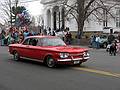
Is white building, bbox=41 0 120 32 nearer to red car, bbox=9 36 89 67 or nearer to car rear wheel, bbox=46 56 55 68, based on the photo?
red car, bbox=9 36 89 67

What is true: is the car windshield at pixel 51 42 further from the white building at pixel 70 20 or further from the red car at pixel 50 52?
the white building at pixel 70 20

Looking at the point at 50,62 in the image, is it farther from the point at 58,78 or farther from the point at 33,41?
the point at 58,78

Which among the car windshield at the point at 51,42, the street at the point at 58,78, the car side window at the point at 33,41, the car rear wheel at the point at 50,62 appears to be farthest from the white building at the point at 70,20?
the street at the point at 58,78

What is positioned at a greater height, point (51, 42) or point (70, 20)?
point (70, 20)

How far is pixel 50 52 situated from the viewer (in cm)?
1340

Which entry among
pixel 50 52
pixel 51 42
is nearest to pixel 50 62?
pixel 50 52

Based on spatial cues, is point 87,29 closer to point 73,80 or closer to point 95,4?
point 95,4

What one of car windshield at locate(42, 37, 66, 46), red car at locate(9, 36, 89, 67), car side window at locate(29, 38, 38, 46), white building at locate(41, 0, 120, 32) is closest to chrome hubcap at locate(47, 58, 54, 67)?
red car at locate(9, 36, 89, 67)

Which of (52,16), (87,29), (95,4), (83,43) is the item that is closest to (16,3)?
(52,16)

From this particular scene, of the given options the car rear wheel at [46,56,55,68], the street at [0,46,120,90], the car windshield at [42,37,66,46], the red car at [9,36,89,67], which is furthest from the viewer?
the car windshield at [42,37,66,46]

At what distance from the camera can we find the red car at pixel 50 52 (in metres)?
13.0

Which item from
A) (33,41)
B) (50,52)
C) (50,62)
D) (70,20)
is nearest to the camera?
(50,52)

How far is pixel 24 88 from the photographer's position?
30.4ft

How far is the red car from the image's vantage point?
13.0 metres
